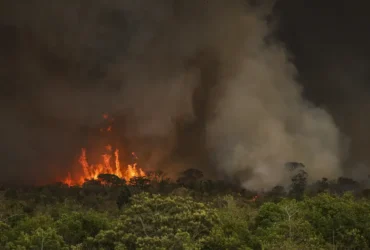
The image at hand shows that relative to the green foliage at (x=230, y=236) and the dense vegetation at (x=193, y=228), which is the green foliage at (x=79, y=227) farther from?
the green foliage at (x=230, y=236)

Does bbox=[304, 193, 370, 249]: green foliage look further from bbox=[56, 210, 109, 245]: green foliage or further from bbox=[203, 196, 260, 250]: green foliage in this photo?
bbox=[56, 210, 109, 245]: green foliage

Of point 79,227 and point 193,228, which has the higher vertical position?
point 79,227

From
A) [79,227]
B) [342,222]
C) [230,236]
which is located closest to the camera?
[230,236]

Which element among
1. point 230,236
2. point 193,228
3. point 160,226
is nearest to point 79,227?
point 160,226

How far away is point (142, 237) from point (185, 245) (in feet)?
22.2

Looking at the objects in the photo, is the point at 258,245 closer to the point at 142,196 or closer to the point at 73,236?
the point at 142,196

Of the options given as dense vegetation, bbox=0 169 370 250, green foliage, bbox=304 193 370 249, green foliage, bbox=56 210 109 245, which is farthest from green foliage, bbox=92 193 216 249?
green foliage, bbox=304 193 370 249

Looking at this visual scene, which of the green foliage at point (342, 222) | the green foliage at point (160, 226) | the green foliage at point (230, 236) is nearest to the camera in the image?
the green foliage at point (160, 226)

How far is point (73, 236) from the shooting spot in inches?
2192

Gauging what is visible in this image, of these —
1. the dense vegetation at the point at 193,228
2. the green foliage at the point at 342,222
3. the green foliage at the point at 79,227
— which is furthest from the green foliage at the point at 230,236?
the green foliage at the point at 79,227

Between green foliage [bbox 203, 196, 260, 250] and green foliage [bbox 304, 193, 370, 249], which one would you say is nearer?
green foliage [bbox 203, 196, 260, 250]

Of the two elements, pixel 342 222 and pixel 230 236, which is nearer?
pixel 230 236

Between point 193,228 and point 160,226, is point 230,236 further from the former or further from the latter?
point 160,226

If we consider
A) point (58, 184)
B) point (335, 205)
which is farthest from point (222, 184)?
point (335, 205)
